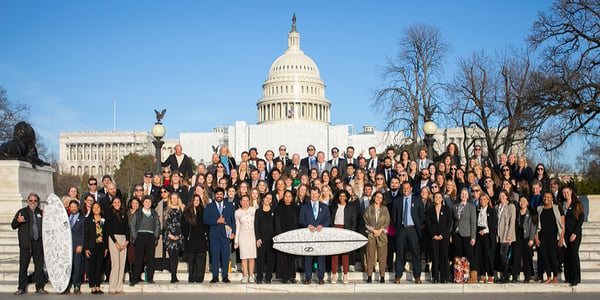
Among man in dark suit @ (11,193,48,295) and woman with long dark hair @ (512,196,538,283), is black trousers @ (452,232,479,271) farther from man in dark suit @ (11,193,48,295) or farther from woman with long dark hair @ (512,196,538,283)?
man in dark suit @ (11,193,48,295)

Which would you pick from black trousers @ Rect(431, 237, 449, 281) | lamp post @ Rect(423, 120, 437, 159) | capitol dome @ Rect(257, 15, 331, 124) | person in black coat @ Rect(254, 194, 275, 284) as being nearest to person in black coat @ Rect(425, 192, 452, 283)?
black trousers @ Rect(431, 237, 449, 281)

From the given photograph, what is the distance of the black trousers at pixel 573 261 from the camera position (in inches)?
421

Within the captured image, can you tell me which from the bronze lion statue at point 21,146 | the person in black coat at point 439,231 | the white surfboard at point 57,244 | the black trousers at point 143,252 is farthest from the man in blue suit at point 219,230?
the bronze lion statue at point 21,146

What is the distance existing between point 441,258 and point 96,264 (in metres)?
5.91

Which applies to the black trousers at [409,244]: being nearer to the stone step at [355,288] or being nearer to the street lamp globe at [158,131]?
the stone step at [355,288]

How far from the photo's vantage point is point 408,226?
11117 mm

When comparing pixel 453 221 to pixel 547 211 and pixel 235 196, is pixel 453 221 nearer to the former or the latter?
pixel 547 211

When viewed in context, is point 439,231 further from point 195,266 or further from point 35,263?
point 35,263

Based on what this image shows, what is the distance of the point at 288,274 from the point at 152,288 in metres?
2.37

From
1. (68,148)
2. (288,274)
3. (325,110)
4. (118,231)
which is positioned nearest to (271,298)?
(288,274)

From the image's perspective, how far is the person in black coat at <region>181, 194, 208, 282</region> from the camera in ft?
36.6

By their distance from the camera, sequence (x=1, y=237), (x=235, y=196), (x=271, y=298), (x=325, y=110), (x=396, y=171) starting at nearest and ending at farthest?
1. (x=271, y=298)
2. (x=235, y=196)
3. (x=396, y=171)
4. (x=1, y=237)
5. (x=325, y=110)

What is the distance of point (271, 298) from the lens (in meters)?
10.1

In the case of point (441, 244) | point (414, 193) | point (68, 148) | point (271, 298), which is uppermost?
point (68, 148)
